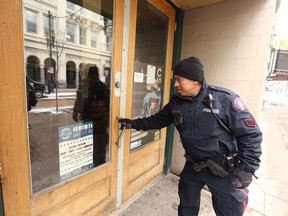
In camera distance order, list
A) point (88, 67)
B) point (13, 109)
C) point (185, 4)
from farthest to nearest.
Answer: point (185, 4), point (88, 67), point (13, 109)

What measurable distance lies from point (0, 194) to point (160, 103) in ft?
6.30

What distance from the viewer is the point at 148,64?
2.18m

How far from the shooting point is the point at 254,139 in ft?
4.27

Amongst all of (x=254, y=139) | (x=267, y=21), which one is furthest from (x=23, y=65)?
(x=267, y=21)

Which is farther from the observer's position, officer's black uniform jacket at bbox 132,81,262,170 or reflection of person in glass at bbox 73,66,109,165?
reflection of person in glass at bbox 73,66,109,165

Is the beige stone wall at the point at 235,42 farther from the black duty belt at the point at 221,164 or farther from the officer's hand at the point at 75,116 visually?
the officer's hand at the point at 75,116

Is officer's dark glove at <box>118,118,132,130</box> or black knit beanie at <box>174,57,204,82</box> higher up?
black knit beanie at <box>174,57,204,82</box>

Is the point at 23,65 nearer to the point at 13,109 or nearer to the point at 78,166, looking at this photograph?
the point at 13,109

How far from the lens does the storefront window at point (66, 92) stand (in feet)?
3.92

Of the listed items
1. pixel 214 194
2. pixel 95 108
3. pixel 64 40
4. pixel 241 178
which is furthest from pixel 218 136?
pixel 64 40

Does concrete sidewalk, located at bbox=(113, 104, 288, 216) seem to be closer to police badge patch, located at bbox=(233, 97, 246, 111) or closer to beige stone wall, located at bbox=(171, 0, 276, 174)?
beige stone wall, located at bbox=(171, 0, 276, 174)

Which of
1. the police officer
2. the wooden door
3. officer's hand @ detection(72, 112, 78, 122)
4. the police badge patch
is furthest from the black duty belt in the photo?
officer's hand @ detection(72, 112, 78, 122)

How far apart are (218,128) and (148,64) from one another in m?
1.18

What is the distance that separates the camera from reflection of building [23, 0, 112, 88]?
3.70ft
